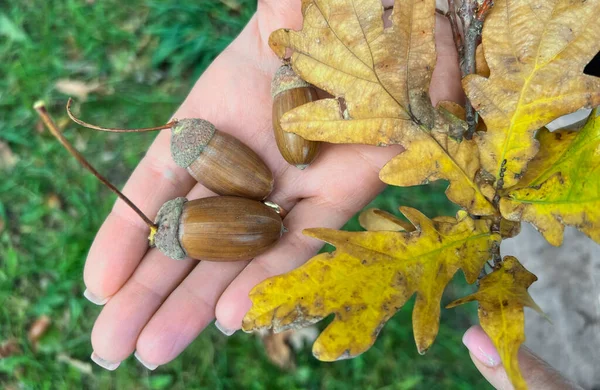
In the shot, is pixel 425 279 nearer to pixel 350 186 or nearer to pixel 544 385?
pixel 544 385

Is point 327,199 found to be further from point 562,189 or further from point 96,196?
point 96,196

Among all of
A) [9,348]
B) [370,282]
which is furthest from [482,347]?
[9,348]

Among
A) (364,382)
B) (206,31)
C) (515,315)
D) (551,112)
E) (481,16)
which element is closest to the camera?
(515,315)

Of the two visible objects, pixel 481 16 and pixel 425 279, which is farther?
pixel 481 16

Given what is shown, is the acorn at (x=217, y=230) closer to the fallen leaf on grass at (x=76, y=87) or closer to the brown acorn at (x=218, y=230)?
the brown acorn at (x=218, y=230)

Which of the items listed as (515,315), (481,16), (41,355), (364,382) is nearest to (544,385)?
(515,315)

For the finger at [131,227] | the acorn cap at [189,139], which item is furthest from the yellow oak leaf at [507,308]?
the finger at [131,227]

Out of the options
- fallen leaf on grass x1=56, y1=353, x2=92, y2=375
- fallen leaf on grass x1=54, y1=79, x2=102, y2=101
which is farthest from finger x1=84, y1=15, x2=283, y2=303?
fallen leaf on grass x1=54, y1=79, x2=102, y2=101

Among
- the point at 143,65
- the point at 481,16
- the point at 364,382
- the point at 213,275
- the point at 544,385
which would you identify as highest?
the point at 481,16

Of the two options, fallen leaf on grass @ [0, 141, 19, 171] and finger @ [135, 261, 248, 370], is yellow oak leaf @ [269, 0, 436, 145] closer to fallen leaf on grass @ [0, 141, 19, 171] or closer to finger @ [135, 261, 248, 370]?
finger @ [135, 261, 248, 370]
